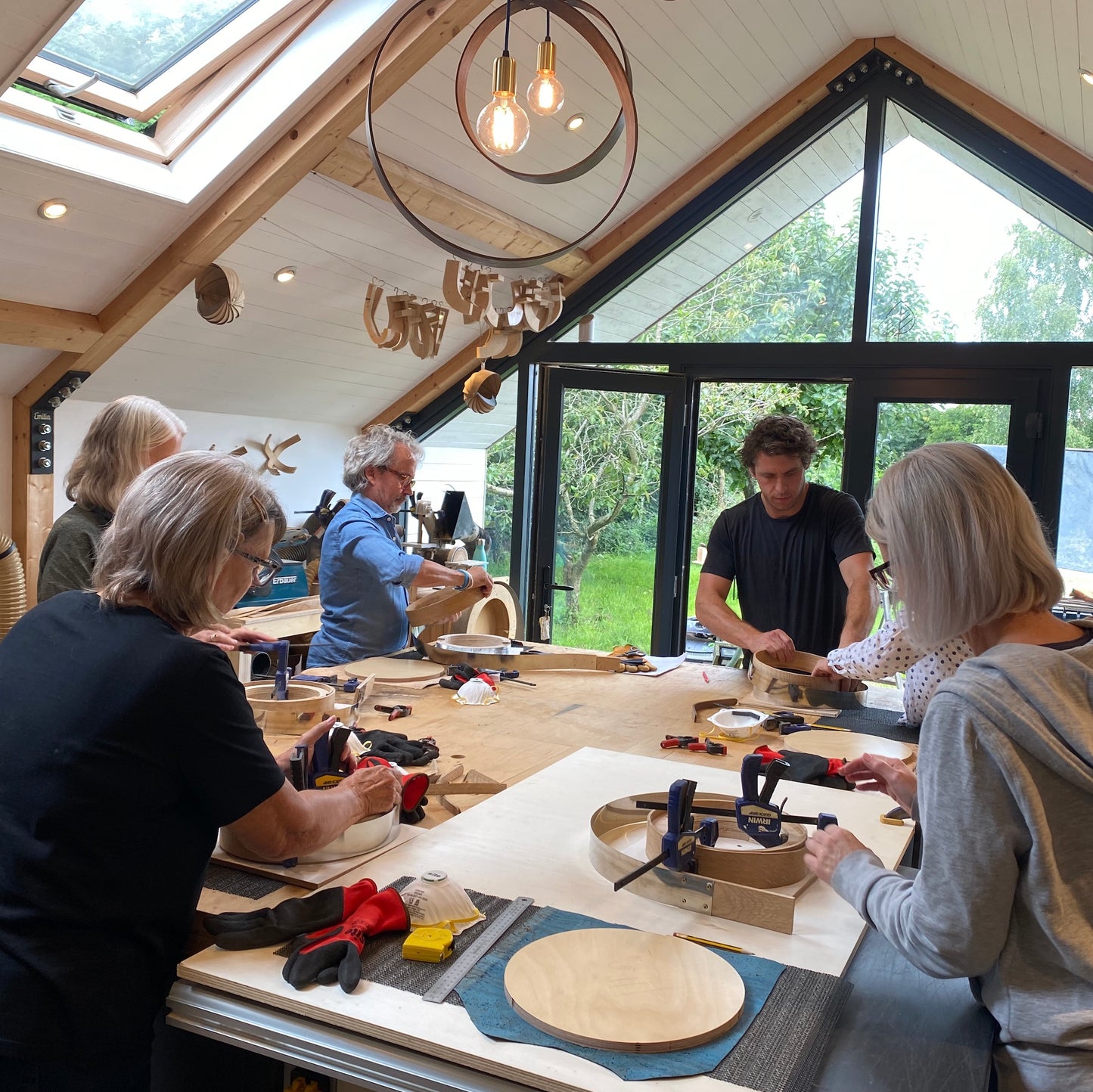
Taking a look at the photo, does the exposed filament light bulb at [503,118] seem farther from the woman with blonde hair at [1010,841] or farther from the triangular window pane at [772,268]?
the triangular window pane at [772,268]

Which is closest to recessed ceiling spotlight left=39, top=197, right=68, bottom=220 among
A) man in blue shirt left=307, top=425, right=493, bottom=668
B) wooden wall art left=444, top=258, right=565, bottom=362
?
man in blue shirt left=307, top=425, right=493, bottom=668

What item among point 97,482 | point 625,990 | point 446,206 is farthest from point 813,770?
point 446,206

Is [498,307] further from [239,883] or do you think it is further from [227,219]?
[239,883]

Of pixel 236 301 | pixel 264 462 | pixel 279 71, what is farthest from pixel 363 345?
pixel 279 71

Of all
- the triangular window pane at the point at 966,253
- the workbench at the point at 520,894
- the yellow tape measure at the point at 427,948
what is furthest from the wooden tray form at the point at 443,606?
the triangular window pane at the point at 966,253

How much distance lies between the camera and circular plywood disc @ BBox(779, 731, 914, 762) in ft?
7.79

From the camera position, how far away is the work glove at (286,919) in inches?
52.9

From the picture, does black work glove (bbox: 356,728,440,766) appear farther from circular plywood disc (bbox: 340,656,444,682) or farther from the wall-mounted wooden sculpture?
the wall-mounted wooden sculpture

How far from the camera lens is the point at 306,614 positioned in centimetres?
513

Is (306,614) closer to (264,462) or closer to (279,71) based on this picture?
(264,462)

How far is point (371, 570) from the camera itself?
350 cm

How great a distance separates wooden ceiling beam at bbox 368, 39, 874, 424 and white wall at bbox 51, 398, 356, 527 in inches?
46.5

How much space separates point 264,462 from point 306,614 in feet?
4.72

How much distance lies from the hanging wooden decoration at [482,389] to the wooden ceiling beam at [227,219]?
1.89 m
